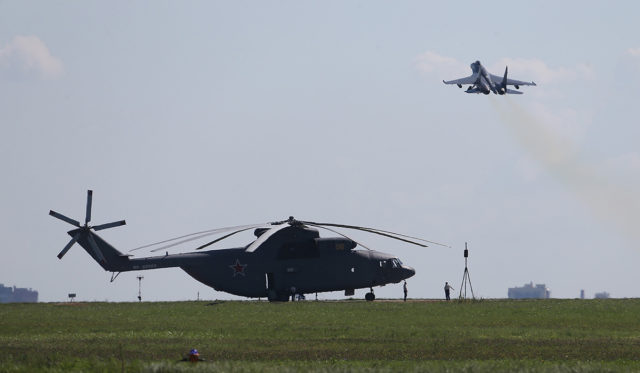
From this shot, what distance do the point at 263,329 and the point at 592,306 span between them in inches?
850

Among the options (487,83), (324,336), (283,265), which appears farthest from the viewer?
(487,83)

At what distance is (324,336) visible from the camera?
40.9 meters

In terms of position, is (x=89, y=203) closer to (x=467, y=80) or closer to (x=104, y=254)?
(x=104, y=254)

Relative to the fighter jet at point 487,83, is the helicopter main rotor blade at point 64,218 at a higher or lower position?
lower

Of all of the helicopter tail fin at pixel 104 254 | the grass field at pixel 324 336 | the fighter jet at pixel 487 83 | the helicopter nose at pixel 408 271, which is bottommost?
the grass field at pixel 324 336

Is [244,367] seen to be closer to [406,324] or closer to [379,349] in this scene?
[379,349]

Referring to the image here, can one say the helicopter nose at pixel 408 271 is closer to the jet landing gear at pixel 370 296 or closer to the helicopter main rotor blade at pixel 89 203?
the jet landing gear at pixel 370 296

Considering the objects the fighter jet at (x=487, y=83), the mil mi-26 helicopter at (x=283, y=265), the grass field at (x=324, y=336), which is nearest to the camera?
the grass field at (x=324, y=336)

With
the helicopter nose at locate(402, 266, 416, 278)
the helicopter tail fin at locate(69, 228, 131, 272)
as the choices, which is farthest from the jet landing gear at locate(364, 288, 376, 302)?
the helicopter tail fin at locate(69, 228, 131, 272)

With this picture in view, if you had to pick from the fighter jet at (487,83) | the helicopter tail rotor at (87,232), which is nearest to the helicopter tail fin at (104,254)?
the helicopter tail rotor at (87,232)

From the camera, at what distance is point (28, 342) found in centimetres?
3862

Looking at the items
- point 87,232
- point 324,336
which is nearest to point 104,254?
point 87,232

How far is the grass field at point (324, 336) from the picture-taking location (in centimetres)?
3042

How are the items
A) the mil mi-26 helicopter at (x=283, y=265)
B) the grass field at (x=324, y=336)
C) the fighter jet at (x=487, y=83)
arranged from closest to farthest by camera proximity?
1. the grass field at (x=324, y=336)
2. the mil mi-26 helicopter at (x=283, y=265)
3. the fighter jet at (x=487, y=83)
